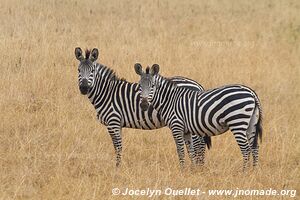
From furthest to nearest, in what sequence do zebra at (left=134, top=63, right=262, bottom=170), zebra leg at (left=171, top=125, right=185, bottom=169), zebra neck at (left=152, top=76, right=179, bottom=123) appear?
zebra neck at (left=152, top=76, right=179, bottom=123), zebra leg at (left=171, top=125, right=185, bottom=169), zebra at (left=134, top=63, right=262, bottom=170)

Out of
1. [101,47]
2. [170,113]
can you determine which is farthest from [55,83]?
[170,113]

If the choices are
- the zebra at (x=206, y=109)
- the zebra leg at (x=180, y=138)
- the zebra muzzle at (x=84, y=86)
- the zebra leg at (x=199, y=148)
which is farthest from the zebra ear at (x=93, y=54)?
the zebra leg at (x=199, y=148)

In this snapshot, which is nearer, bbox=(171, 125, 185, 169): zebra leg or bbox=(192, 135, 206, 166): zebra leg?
bbox=(171, 125, 185, 169): zebra leg

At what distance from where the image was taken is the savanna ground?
6516mm

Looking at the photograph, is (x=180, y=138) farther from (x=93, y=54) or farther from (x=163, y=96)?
(x=93, y=54)

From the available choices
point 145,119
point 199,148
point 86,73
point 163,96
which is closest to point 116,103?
point 145,119

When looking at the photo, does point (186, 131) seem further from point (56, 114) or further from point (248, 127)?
point (56, 114)

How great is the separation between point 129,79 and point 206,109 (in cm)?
460

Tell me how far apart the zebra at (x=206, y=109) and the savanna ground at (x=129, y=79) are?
0.54m

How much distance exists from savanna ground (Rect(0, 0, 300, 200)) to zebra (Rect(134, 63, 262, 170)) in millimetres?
545

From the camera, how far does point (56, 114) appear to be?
917cm

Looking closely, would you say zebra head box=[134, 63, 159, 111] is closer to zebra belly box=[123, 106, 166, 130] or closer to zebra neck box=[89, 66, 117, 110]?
zebra belly box=[123, 106, 166, 130]

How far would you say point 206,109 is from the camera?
6652 millimetres

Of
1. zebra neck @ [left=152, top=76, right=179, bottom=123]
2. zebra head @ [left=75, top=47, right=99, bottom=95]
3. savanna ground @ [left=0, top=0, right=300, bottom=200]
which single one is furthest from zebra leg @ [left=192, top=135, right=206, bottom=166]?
zebra head @ [left=75, top=47, right=99, bottom=95]
